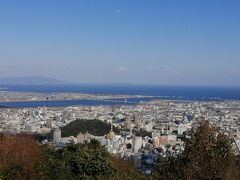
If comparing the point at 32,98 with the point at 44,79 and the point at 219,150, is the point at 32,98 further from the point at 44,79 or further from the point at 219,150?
the point at 44,79

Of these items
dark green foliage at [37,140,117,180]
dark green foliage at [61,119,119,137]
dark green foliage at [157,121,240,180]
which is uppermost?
dark green foliage at [157,121,240,180]

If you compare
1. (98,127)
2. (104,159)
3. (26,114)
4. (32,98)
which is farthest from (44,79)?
(104,159)

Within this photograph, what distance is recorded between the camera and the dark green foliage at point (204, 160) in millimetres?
6715

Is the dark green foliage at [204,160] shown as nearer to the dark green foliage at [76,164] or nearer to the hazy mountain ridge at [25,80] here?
the dark green foliage at [76,164]

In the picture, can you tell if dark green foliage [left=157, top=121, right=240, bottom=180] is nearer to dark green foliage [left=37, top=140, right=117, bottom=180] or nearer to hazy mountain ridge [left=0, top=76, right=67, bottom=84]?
dark green foliage [left=37, top=140, right=117, bottom=180]

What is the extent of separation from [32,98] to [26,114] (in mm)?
31830

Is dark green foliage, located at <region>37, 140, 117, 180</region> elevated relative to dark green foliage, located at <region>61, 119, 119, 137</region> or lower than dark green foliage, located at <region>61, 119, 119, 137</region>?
elevated

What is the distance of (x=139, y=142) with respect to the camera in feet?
85.9

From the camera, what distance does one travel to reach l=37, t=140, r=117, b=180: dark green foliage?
347 inches

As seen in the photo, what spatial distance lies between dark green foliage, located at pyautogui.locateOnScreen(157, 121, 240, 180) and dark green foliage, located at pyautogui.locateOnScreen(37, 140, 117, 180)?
2306mm

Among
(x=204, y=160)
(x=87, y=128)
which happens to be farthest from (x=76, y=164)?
(x=87, y=128)

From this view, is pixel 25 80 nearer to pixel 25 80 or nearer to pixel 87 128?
pixel 25 80

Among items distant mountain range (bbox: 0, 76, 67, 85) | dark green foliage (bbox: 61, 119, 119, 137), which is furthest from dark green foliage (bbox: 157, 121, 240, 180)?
distant mountain range (bbox: 0, 76, 67, 85)

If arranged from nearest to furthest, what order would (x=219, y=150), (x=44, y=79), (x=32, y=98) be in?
(x=219, y=150)
(x=32, y=98)
(x=44, y=79)
